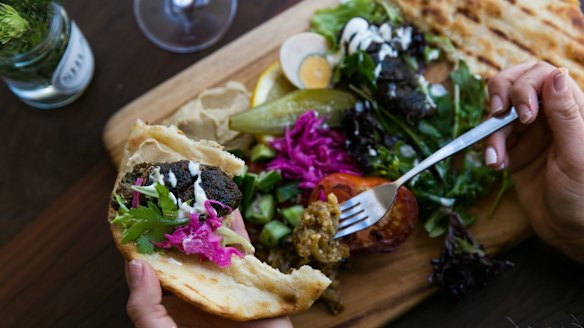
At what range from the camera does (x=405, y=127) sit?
3398mm

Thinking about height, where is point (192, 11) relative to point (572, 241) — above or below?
above

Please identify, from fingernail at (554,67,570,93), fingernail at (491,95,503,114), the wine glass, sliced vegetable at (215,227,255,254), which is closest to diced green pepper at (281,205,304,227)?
sliced vegetable at (215,227,255,254)

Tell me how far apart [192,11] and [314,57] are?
94 cm

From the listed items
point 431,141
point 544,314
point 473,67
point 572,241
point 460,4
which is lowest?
point 544,314

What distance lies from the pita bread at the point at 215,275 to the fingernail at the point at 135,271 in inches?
4.0

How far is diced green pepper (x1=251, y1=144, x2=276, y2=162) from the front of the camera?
333 cm

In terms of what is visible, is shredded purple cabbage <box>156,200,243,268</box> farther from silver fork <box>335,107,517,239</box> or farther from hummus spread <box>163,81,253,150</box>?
hummus spread <box>163,81,253,150</box>

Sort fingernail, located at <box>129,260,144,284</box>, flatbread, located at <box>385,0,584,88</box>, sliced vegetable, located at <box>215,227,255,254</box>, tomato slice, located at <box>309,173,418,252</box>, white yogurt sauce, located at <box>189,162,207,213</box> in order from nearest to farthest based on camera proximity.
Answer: fingernail, located at <box>129,260,144,284</box>
white yogurt sauce, located at <box>189,162,207,213</box>
sliced vegetable, located at <box>215,227,255,254</box>
tomato slice, located at <box>309,173,418,252</box>
flatbread, located at <box>385,0,584,88</box>

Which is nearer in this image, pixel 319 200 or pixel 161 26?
pixel 319 200

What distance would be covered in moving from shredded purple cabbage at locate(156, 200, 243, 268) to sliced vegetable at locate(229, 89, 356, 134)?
0.86 meters

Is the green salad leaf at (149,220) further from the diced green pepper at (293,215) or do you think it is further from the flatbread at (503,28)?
the flatbread at (503,28)

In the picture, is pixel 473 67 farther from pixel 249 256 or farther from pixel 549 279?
pixel 249 256

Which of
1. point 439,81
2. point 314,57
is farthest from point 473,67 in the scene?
point 314,57

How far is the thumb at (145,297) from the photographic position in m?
2.35
